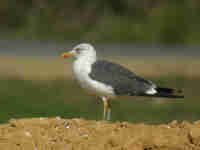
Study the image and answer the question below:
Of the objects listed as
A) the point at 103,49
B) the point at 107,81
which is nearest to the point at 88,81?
the point at 107,81

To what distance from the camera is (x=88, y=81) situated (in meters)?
8.09

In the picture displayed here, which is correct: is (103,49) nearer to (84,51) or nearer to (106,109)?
(84,51)

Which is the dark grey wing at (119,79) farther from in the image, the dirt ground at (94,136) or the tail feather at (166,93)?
the dirt ground at (94,136)

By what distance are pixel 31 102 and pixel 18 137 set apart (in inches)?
278

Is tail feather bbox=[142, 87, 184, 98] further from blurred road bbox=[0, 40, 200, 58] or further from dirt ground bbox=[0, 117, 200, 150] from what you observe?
blurred road bbox=[0, 40, 200, 58]

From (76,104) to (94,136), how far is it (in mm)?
7132

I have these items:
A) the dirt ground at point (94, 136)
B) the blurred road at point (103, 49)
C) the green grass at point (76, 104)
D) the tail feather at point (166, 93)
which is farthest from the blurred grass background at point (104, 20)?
the dirt ground at point (94, 136)

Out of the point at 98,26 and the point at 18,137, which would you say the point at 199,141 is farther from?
the point at 98,26

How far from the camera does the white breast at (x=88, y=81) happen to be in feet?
26.6

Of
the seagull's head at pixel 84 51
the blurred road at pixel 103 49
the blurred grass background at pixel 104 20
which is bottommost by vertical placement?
the seagull's head at pixel 84 51

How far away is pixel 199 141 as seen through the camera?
20.1 feet

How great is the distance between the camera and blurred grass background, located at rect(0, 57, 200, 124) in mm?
11703

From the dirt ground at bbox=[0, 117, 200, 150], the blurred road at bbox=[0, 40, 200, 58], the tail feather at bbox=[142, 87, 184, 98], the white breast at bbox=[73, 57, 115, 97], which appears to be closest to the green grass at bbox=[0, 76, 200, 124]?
the tail feather at bbox=[142, 87, 184, 98]

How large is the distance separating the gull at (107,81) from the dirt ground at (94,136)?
1.33 m
